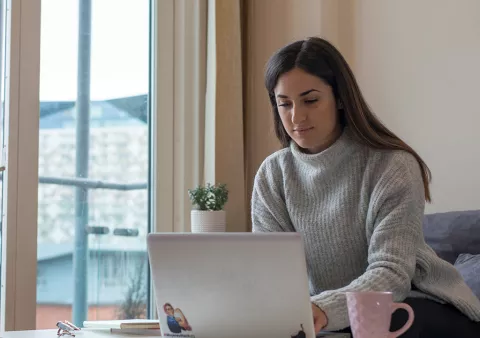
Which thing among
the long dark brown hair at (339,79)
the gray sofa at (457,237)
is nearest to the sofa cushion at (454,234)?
the gray sofa at (457,237)

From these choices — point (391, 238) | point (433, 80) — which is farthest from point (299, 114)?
point (433, 80)

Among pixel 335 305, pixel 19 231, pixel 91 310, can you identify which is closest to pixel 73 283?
pixel 91 310

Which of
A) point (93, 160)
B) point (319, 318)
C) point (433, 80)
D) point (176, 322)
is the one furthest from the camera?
point (93, 160)

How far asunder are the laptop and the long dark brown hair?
2.25 ft

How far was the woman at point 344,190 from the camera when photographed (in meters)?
1.55

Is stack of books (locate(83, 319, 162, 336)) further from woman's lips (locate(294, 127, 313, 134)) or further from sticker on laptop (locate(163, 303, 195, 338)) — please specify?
woman's lips (locate(294, 127, 313, 134))

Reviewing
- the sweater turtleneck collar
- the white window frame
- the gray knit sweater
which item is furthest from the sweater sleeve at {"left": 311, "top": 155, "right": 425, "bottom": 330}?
the white window frame

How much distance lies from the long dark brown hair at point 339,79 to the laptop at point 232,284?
2.25 feet

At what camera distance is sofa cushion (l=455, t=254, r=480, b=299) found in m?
1.84

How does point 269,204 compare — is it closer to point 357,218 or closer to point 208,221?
point 357,218

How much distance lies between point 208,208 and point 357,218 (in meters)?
1.26

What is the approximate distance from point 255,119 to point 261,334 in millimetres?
2087

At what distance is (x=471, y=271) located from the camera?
186 cm

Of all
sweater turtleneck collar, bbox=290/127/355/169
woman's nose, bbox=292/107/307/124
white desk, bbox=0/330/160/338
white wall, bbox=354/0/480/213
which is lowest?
white desk, bbox=0/330/160/338
